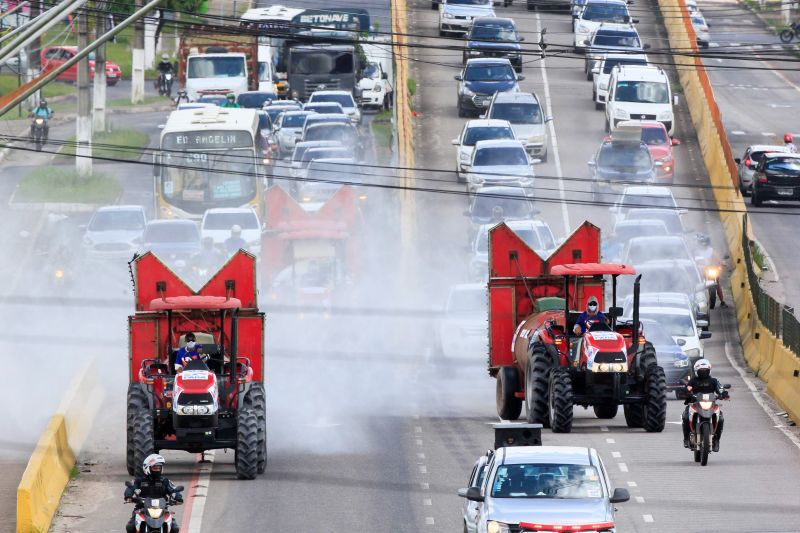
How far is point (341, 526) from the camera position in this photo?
23000 millimetres

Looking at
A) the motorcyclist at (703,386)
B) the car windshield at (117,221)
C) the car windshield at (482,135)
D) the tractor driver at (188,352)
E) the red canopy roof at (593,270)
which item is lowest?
the motorcyclist at (703,386)

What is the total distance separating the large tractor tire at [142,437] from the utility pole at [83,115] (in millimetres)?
29782

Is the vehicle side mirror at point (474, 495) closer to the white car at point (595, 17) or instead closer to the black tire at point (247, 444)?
the black tire at point (247, 444)

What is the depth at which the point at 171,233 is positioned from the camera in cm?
4641

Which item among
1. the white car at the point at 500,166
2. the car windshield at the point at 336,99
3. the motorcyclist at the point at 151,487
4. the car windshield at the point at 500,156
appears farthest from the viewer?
the car windshield at the point at 336,99

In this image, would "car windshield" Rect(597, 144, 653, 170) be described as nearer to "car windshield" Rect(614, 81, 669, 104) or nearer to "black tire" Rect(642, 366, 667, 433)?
"car windshield" Rect(614, 81, 669, 104)

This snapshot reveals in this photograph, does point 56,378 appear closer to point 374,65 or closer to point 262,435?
point 262,435

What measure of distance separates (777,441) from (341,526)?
905 centimetres

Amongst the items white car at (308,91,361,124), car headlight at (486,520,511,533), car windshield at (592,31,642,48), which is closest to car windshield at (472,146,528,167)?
white car at (308,91,361,124)

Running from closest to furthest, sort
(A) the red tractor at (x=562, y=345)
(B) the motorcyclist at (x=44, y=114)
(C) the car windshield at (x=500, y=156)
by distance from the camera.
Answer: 1. (A) the red tractor at (x=562, y=345)
2. (C) the car windshield at (x=500, y=156)
3. (B) the motorcyclist at (x=44, y=114)

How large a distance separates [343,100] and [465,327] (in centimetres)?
2826

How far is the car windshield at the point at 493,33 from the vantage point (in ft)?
220

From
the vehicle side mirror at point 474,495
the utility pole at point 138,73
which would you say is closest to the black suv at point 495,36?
the utility pole at point 138,73

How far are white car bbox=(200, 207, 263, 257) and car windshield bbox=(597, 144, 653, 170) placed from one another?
10.1 meters
